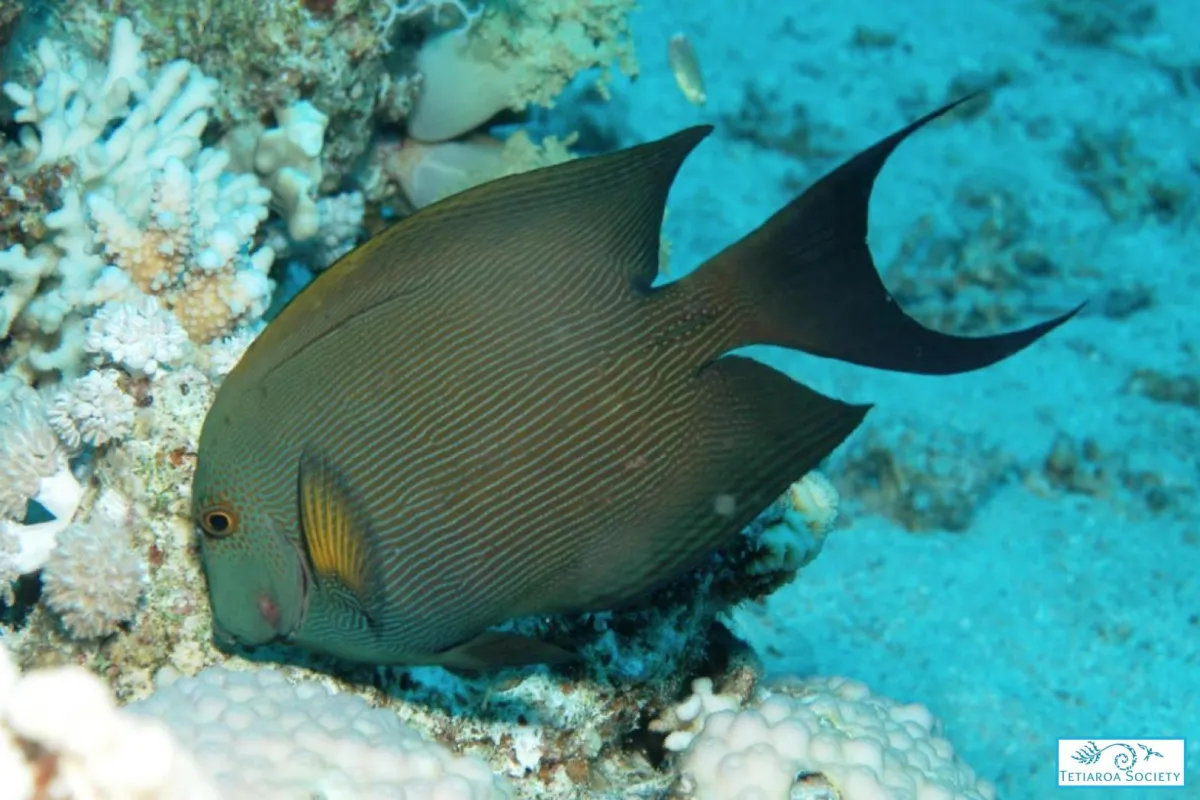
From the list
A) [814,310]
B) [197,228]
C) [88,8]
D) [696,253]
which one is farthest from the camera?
[696,253]

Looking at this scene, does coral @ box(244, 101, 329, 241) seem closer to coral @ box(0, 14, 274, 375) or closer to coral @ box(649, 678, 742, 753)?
coral @ box(0, 14, 274, 375)

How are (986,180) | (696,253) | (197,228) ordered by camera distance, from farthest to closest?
(986,180)
(696,253)
(197,228)

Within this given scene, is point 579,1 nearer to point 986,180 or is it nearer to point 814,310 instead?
point 814,310

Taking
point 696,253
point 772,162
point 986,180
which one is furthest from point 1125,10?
point 696,253

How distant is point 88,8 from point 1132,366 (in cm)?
653

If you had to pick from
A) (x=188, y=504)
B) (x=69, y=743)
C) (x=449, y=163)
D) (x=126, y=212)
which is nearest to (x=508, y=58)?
(x=449, y=163)

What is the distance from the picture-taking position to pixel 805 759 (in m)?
2.50

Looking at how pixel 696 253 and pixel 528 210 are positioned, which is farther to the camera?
pixel 696 253

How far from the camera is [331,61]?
13.3 feet

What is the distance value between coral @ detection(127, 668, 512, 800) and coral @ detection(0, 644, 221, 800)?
48cm

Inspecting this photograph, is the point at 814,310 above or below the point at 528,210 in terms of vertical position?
below

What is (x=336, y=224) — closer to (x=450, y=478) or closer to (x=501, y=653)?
(x=450, y=478)

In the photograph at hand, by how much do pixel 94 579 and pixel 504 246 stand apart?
4.19 ft

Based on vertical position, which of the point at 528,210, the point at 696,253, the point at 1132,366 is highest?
the point at 528,210
